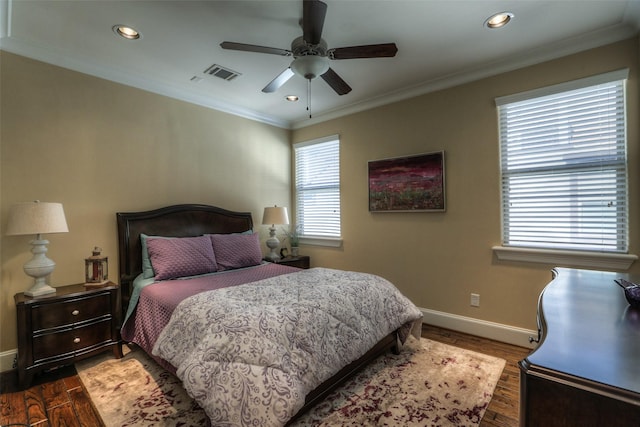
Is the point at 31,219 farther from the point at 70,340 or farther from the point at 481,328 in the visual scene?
the point at 481,328

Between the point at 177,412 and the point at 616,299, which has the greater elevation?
the point at 616,299

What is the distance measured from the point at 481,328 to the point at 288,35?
337cm

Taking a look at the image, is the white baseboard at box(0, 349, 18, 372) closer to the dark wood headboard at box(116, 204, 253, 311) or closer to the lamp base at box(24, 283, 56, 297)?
the lamp base at box(24, 283, 56, 297)

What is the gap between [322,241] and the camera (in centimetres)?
450

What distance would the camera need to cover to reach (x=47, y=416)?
6.39ft

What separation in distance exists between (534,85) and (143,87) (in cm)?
401

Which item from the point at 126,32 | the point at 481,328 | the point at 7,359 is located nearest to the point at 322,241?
the point at 481,328

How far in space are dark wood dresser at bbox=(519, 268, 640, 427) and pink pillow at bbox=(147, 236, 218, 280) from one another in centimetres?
290

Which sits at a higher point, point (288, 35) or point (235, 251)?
point (288, 35)

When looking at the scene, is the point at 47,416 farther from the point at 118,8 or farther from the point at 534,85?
the point at 534,85

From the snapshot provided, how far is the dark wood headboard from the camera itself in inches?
122

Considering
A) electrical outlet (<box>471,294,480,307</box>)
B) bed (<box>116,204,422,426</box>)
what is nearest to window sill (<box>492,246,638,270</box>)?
electrical outlet (<box>471,294,480,307</box>)

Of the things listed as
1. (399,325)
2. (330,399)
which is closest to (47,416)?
(330,399)

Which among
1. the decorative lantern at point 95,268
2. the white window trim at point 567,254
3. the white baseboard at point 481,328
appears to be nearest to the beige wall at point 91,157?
the decorative lantern at point 95,268
